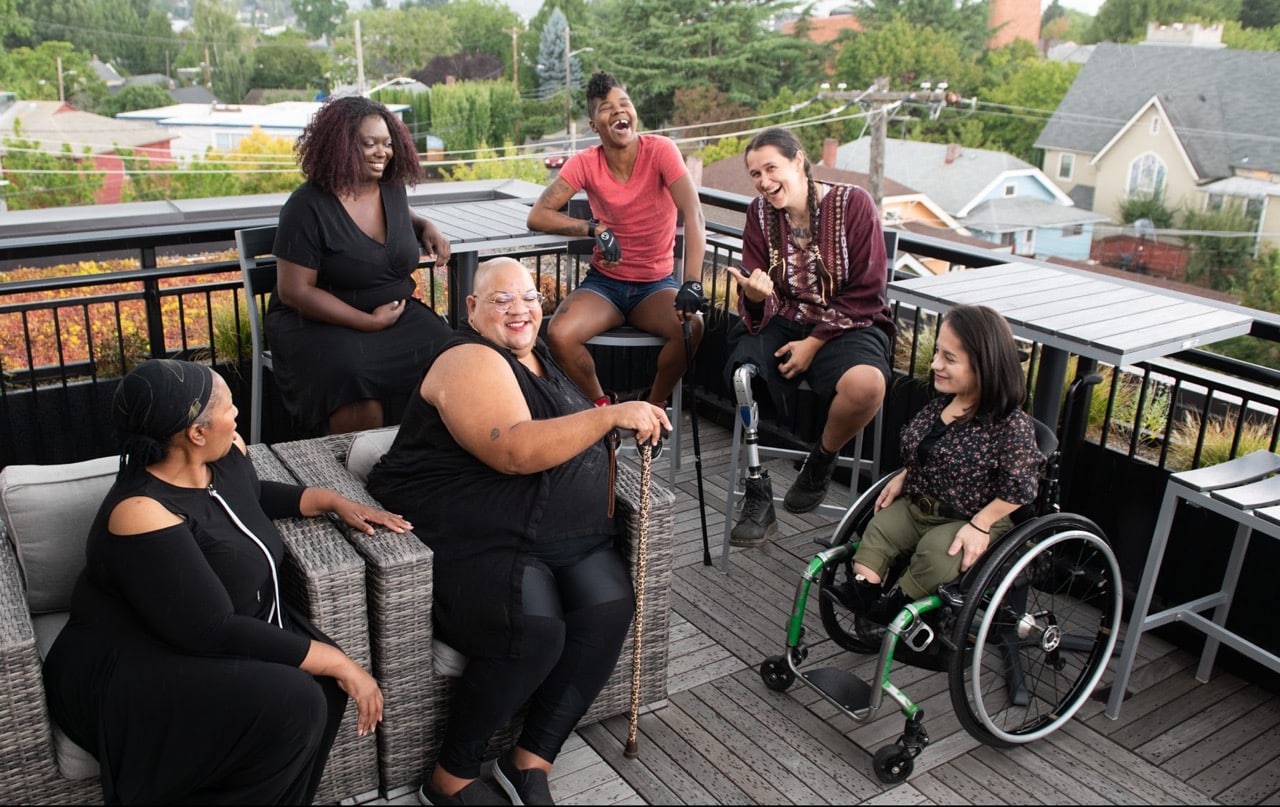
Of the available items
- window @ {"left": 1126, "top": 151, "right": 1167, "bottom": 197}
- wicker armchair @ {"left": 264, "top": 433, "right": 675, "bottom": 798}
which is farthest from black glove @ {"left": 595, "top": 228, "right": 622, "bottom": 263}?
window @ {"left": 1126, "top": 151, "right": 1167, "bottom": 197}

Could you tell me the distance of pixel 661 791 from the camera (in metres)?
2.26

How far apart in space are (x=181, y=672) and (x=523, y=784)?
27.8 inches

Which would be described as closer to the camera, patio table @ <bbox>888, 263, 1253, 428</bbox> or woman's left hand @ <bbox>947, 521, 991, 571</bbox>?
woman's left hand @ <bbox>947, 521, 991, 571</bbox>

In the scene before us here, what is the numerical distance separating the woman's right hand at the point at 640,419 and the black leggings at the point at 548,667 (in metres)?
0.32

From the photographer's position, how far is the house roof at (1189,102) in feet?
148

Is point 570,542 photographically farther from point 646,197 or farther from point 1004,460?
point 646,197

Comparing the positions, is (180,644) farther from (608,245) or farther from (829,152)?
(829,152)

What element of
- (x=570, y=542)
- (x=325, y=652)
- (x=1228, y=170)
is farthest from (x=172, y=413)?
(x=1228, y=170)

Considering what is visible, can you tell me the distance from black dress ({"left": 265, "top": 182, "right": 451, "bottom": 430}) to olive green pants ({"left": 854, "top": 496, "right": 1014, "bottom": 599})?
4.84ft

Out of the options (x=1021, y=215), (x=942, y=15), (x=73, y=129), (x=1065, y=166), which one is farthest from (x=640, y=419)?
(x=942, y=15)

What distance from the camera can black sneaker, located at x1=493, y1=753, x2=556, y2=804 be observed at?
213 cm

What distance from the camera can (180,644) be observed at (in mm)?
1783

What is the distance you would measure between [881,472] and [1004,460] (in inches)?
55.6

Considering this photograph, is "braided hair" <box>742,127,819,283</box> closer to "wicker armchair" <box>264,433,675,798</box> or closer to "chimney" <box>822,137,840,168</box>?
"wicker armchair" <box>264,433,675,798</box>
